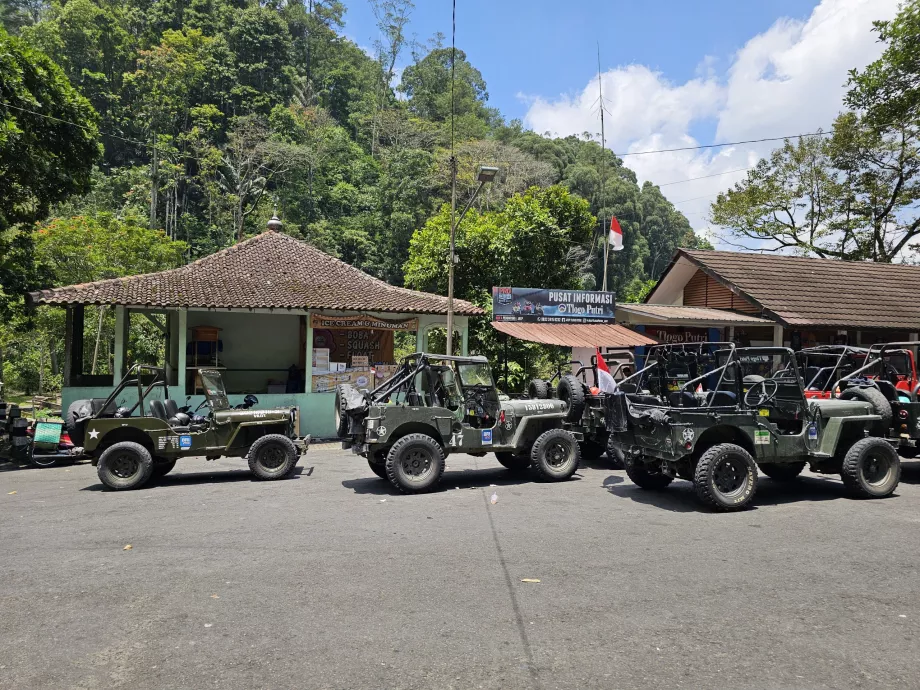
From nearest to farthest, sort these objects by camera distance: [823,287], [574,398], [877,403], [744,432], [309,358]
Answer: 1. [744,432]
2. [877,403]
3. [574,398]
4. [309,358]
5. [823,287]

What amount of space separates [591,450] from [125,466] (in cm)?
761

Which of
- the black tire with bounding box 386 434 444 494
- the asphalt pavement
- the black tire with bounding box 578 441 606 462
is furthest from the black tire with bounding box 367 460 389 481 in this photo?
the black tire with bounding box 578 441 606 462

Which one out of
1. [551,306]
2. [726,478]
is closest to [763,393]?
[726,478]

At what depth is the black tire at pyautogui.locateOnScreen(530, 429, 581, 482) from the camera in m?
9.12

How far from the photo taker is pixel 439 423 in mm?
8711

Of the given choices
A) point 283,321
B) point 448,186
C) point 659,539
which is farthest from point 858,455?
point 448,186

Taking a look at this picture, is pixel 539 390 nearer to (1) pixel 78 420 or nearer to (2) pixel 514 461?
(2) pixel 514 461

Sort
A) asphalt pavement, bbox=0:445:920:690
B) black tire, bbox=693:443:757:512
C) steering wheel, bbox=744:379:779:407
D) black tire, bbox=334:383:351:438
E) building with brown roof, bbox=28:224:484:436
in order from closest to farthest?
asphalt pavement, bbox=0:445:920:690 < black tire, bbox=693:443:757:512 < steering wheel, bbox=744:379:779:407 < black tire, bbox=334:383:351:438 < building with brown roof, bbox=28:224:484:436

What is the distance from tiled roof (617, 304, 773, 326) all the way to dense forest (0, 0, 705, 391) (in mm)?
5721

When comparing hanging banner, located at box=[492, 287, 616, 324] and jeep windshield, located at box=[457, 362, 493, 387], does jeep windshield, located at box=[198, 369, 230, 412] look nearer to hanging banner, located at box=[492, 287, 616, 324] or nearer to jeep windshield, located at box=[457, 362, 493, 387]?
jeep windshield, located at box=[457, 362, 493, 387]

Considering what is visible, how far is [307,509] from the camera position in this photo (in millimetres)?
7625

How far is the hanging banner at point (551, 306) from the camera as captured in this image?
57.9ft

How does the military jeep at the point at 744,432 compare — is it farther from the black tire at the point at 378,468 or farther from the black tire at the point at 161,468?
the black tire at the point at 161,468

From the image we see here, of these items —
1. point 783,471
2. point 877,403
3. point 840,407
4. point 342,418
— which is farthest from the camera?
point 783,471
